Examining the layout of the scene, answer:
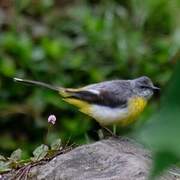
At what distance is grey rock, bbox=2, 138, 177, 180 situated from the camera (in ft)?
7.75

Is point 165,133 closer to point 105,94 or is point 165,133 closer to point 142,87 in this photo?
point 105,94

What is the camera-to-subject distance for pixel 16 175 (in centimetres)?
266

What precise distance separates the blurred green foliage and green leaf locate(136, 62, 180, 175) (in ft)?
16.5

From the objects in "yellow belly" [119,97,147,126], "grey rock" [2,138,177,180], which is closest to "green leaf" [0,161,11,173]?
"grey rock" [2,138,177,180]

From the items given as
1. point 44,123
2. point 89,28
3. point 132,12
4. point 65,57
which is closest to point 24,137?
point 44,123

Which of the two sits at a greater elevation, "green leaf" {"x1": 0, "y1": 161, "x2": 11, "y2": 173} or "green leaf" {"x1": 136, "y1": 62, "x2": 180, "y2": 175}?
"green leaf" {"x1": 136, "y1": 62, "x2": 180, "y2": 175}

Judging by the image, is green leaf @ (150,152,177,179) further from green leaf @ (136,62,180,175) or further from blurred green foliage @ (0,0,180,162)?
blurred green foliage @ (0,0,180,162)

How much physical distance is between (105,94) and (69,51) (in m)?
2.71

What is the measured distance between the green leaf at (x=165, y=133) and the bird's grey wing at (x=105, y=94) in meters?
3.28

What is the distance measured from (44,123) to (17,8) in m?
1.57

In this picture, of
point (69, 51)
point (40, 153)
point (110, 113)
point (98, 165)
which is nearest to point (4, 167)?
point (40, 153)

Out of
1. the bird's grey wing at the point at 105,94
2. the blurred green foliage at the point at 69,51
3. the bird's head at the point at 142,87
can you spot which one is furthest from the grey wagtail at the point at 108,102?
the blurred green foliage at the point at 69,51

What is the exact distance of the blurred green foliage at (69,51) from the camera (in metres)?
5.95

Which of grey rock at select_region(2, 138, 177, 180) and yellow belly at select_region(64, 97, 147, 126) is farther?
yellow belly at select_region(64, 97, 147, 126)
